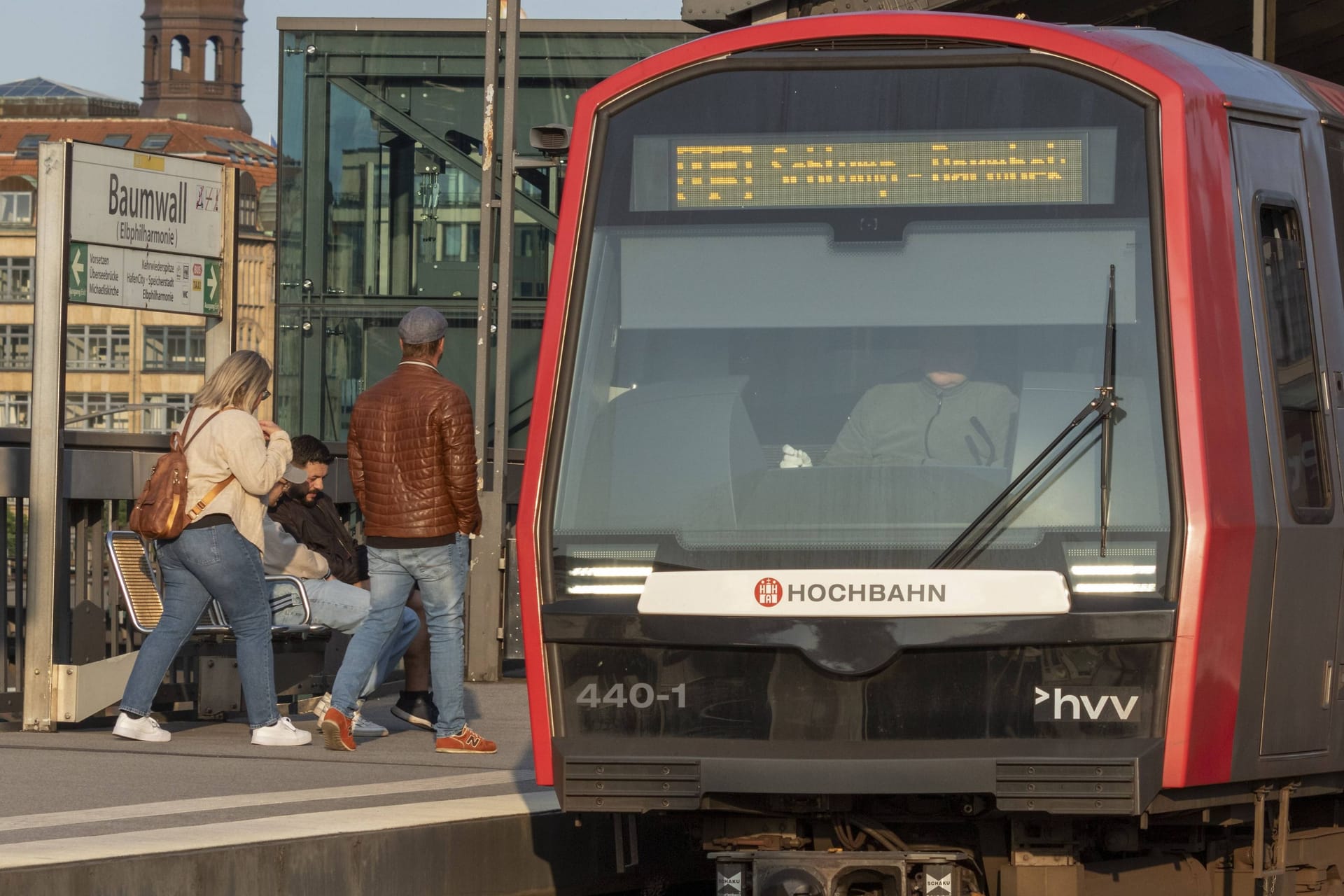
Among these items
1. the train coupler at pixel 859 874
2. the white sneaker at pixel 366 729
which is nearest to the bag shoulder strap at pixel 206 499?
the white sneaker at pixel 366 729

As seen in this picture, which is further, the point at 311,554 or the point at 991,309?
the point at 311,554

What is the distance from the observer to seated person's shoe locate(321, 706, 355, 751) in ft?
30.4

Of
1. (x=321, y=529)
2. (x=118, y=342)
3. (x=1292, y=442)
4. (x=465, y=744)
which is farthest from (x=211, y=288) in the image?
(x=118, y=342)

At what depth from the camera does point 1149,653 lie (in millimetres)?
5832

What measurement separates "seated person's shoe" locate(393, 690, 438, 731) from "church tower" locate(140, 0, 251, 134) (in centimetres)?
19033

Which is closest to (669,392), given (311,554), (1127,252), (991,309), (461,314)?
(991,309)

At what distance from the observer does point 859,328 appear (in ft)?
20.5

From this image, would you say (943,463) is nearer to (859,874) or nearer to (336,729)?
(859,874)

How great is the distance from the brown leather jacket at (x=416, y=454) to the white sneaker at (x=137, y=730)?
4.38ft

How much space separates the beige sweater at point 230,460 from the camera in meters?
9.26

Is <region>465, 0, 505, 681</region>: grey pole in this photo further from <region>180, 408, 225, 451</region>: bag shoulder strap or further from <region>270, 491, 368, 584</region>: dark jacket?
<region>180, 408, 225, 451</region>: bag shoulder strap

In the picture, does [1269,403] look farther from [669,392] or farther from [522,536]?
[522,536]

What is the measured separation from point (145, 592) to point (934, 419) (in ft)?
17.1

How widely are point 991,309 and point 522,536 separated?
1.39m
